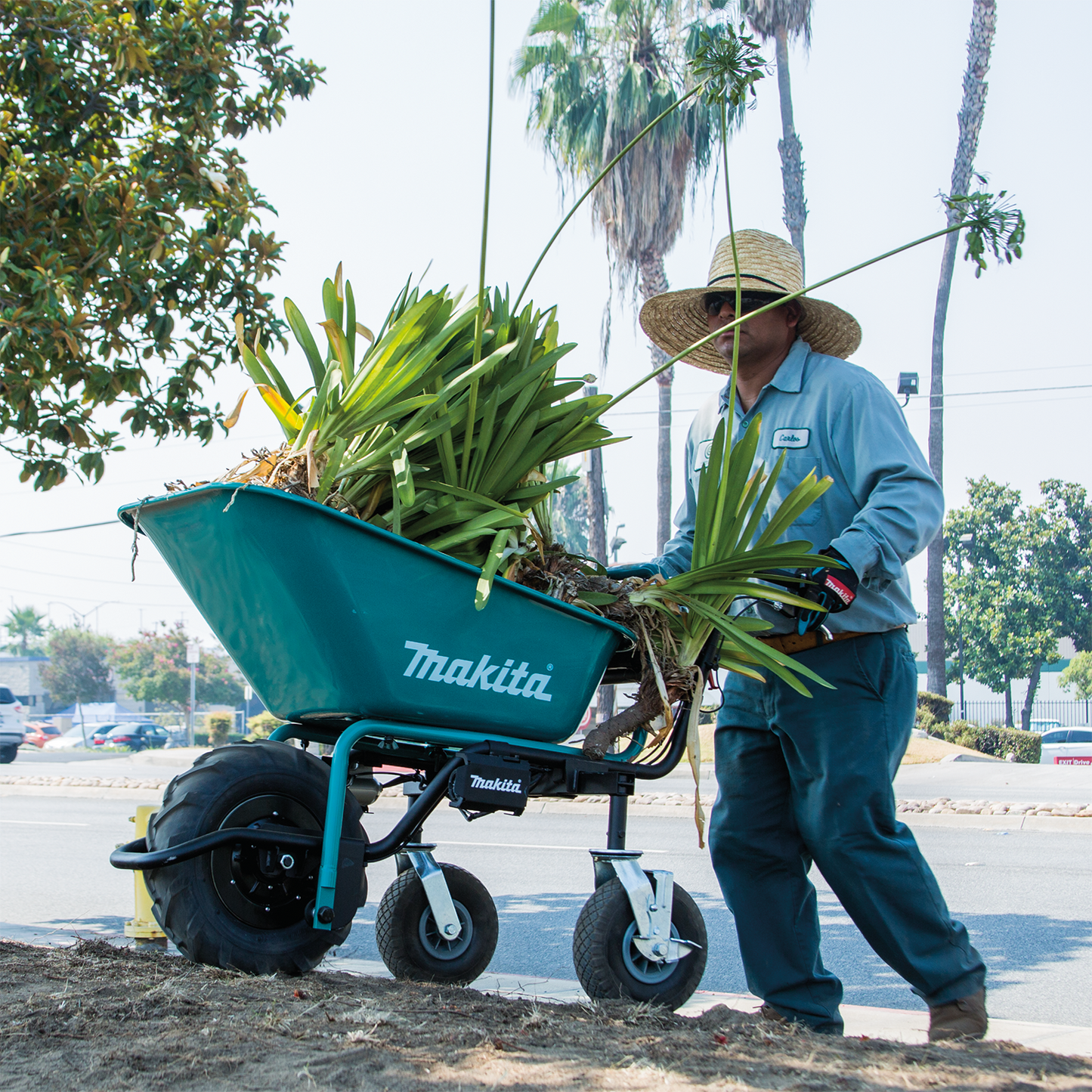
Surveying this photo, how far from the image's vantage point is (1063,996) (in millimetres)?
4453

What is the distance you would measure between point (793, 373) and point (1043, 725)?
4938 cm

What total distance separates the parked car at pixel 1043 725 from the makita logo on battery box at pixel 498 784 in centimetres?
4790

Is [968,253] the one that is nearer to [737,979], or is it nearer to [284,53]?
[737,979]

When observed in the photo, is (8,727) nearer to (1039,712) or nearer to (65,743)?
(65,743)

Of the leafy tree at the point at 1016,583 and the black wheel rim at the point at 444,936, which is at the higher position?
the leafy tree at the point at 1016,583

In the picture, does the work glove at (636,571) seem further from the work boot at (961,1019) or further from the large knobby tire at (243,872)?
the work boot at (961,1019)

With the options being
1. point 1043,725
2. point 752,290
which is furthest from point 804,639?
point 1043,725

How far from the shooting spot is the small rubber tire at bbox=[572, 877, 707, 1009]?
9.31ft

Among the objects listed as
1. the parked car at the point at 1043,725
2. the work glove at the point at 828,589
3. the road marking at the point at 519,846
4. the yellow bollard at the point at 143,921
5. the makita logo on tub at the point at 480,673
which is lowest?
the road marking at the point at 519,846

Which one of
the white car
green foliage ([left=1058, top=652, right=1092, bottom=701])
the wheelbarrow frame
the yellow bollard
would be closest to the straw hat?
the wheelbarrow frame

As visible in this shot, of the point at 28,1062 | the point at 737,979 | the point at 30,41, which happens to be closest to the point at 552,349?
the point at 28,1062

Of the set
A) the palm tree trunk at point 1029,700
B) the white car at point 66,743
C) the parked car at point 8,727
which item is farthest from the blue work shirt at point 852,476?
the palm tree trunk at point 1029,700

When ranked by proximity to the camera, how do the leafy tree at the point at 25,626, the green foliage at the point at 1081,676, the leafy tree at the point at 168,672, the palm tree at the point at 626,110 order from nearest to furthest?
1. the palm tree at the point at 626,110
2. the green foliage at the point at 1081,676
3. the leafy tree at the point at 168,672
4. the leafy tree at the point at 25,626

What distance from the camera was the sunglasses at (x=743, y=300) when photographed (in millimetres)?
3273
